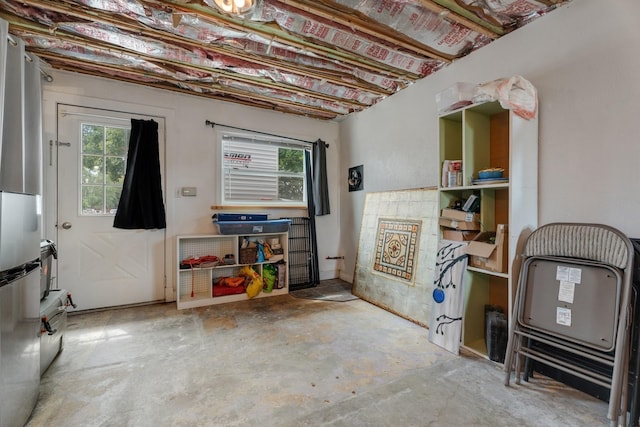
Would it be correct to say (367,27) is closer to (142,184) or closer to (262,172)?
(262,172)

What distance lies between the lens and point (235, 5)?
6.45ft

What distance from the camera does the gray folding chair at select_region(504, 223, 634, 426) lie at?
1.51 m

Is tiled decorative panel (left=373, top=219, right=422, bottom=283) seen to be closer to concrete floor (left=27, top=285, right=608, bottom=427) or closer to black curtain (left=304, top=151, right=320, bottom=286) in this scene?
concrete floor (left=27, top=285, right=608, bottom=427)

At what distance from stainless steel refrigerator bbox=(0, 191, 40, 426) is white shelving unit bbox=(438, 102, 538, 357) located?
113 inches

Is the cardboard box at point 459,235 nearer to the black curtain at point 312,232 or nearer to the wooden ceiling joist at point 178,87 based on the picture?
the black curtain at point 312,232

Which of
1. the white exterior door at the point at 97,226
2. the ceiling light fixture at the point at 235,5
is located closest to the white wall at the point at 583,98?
the ceiling light fixture at the point at 235,5

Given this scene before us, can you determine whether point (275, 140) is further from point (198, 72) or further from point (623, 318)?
point (623, 318)

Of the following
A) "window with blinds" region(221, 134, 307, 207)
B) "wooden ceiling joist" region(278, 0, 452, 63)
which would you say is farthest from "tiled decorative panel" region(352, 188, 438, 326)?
"wooden ceiling joist" region(278, 0, 452, 63)

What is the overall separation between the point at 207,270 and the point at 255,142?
75.9 inches

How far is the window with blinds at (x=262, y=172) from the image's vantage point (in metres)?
3.98

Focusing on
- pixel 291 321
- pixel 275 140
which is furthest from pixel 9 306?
pixel 275 140

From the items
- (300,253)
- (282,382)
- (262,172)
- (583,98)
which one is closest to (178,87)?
(262,172)

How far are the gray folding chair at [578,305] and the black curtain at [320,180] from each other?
2.91m

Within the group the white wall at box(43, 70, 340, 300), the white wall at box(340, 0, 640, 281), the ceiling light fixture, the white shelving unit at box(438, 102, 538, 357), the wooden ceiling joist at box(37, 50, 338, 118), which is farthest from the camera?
the white wall at box(43, 70, 340, 300)
